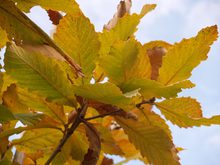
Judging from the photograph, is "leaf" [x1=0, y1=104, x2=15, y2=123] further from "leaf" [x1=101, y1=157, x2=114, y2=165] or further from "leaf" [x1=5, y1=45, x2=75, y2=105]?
"leaf" [x1=101, y1=157, x2=114, y2=165]

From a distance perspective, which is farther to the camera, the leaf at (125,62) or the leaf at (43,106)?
the leaf at (43,106)

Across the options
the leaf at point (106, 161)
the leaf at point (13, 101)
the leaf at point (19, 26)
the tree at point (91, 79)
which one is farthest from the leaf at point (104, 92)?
the leaf at point (106, 161)

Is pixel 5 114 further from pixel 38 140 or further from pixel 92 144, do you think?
pixel 38 140

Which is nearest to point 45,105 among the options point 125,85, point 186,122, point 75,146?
point 75,146

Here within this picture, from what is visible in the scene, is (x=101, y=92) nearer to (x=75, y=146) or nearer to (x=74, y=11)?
(x=74, y=11)

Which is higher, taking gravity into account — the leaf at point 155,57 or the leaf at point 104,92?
the leaf at point 155,57

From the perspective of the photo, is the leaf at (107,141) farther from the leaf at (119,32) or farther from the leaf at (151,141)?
the leaf at (119,32)

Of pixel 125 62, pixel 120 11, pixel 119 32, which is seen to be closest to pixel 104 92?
pixel 125 62
